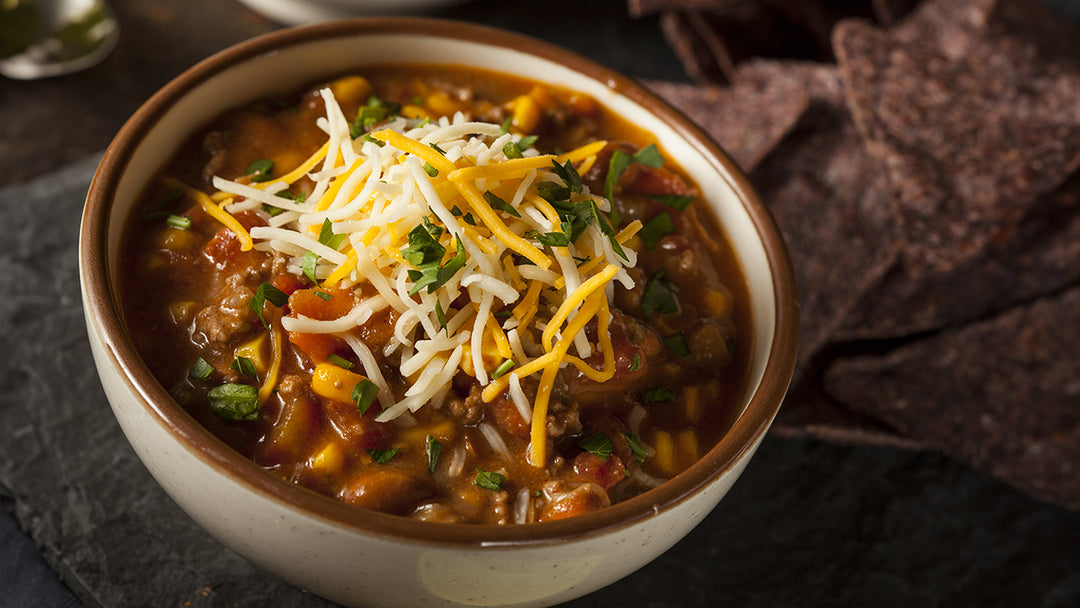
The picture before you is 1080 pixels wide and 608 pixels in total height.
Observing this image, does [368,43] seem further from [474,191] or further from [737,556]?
[737,556]

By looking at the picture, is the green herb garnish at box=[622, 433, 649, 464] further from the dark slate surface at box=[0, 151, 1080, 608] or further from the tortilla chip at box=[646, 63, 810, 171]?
the tortilla chip at box=[646, 63, 810, 171]

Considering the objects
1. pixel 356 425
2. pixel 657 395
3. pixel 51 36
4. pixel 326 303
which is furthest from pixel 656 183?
pixel 51 36

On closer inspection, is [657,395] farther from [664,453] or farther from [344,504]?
[344,504]

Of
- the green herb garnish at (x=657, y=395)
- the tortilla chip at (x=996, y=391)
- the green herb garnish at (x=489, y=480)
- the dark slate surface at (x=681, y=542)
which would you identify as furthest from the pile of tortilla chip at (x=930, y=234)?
the green herb garnish at (x=489, y=480)

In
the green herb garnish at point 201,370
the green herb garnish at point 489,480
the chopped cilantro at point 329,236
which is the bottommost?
the green herb garnish at point 489,480

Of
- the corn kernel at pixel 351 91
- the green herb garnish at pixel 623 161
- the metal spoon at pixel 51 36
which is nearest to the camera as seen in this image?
the green herb garnish at pixel 623 161

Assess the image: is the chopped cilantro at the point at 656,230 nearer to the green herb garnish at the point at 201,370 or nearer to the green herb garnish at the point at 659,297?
the green herb garnish at the point at 659,297
